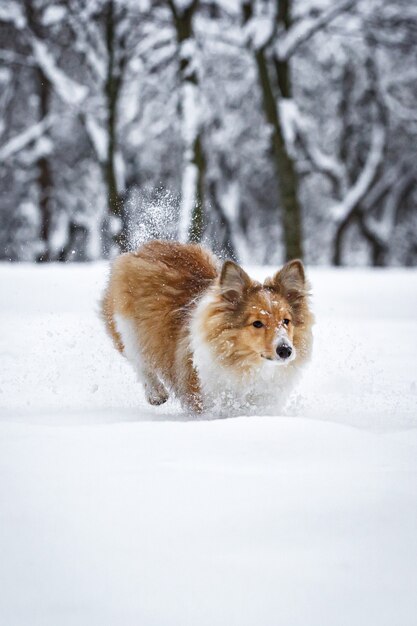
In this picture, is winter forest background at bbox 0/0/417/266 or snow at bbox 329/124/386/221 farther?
snow at bbox 329/124/386/221

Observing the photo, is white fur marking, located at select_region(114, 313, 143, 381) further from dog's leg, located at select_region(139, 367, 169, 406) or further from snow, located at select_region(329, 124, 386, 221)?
snow, located at select_region(329, 124, 386, 221)

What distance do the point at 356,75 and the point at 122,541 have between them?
822 inches

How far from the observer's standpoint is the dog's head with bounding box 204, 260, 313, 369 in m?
5.21

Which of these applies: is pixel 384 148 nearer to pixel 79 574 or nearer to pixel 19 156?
pixel 19 156

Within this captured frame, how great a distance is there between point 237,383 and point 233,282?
0.64m

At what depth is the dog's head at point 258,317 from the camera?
5215 mm

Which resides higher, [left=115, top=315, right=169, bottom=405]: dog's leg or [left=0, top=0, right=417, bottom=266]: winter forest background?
[left=115, top=315, right=169, bottom=405]: dog's leg

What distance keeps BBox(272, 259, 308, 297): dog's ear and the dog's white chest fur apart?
47cm

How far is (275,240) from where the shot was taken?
29.2 meters

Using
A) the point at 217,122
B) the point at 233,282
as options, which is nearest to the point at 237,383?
the point at 233,282

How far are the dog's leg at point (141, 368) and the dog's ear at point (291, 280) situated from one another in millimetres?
1201

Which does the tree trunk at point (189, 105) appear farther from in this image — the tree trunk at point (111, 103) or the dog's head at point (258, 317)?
the dog's head at point (258, 317)

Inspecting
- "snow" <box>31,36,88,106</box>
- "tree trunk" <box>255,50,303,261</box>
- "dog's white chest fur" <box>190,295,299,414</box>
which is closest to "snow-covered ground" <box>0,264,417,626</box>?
"dog's white chest fur" <box>190,295,299,414</box>

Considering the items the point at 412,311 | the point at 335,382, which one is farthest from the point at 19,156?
the point at 335,382
